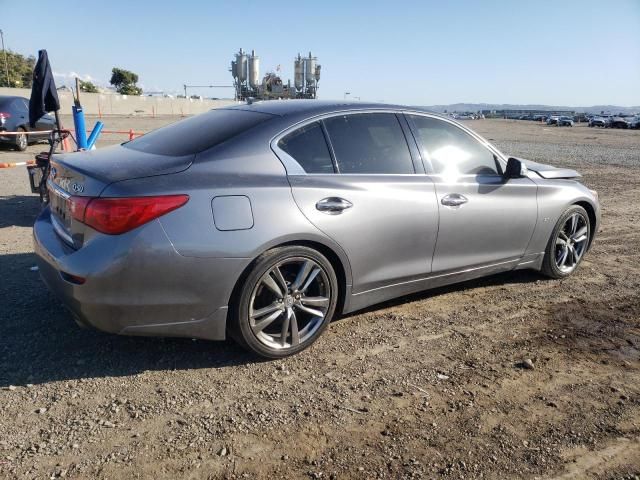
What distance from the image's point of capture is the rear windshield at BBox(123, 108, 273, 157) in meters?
3.45

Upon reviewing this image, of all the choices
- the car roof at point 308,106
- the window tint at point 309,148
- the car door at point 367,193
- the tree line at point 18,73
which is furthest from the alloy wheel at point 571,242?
the tree line at point 18,73

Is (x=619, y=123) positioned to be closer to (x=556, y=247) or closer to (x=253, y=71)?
(x=253, y=71)

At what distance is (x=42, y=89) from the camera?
7.57 m

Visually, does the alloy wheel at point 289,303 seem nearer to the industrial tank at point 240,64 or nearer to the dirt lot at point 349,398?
the dirt lot at point 349,398

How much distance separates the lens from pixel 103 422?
9.04 feet

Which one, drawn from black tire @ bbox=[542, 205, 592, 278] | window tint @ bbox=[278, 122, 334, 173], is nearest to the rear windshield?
window tint @ bbox=[278, 122, 334, 173]

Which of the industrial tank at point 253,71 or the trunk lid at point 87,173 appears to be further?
the industrial tank at point 253,71

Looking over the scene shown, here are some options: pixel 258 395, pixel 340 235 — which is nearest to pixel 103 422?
pixel 258 395

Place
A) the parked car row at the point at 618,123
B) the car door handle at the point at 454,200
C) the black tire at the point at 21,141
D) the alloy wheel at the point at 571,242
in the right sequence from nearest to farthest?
1. the car door handle at the point at 454,200
2. the alloy wheel at the point at 571,242
3. the black tire at the point at 21,141
4. the parked car row at the point at 618,123

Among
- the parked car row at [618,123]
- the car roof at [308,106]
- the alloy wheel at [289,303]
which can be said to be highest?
the car roof at [308,106]

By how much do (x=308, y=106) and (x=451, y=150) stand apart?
1273 mm

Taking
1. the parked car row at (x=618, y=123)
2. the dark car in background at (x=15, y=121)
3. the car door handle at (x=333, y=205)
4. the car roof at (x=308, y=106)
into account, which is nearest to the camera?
the car door handle at (x=333, y=205)

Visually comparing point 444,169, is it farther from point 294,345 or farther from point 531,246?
point 294,345

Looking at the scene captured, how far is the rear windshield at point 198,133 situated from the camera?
3.45 m
